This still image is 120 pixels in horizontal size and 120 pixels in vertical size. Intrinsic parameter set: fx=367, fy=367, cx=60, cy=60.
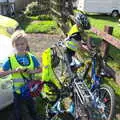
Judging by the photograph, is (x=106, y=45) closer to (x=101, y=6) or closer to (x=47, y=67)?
(x=47, y=67)

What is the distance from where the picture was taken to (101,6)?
28406 mm

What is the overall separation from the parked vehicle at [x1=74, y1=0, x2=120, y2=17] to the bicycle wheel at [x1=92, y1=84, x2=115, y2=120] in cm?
2256

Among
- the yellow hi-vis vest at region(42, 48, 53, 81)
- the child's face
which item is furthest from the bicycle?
the child's face

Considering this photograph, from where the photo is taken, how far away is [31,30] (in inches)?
630

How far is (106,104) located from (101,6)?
2339 cm

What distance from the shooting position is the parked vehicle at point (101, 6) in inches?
1104

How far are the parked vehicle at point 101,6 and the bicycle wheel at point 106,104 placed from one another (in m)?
22.6

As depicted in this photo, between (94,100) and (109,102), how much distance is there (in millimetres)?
428

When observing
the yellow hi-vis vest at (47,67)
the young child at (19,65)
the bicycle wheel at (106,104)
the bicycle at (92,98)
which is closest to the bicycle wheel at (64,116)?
the bicycle at (92,98)

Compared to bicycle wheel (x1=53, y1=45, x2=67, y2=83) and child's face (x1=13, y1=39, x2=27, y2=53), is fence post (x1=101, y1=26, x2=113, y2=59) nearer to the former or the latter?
bicycle wheel (x1=53, y1=45, x2=67, y2=83)

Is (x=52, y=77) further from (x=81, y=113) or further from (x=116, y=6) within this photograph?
(x=116, y=6)

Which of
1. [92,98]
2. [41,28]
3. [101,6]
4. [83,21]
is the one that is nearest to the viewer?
[92,98]

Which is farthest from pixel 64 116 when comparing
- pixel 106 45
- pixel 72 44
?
pixel 106 45

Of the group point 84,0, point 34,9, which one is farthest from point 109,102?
point 84,0
